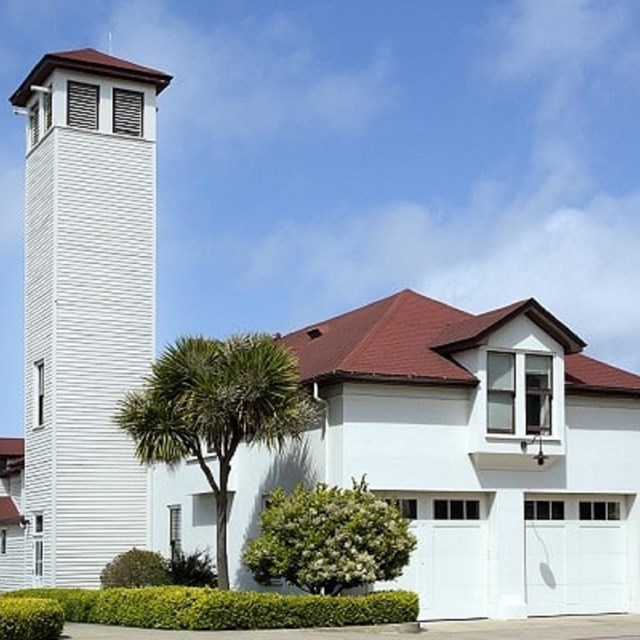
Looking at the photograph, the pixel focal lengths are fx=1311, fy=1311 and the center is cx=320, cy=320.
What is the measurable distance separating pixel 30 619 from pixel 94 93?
19412 mm

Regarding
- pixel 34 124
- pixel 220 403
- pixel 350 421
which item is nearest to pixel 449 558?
pixel 350 421

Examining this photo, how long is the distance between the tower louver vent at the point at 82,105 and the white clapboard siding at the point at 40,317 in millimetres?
952

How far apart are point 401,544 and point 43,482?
14324 mm

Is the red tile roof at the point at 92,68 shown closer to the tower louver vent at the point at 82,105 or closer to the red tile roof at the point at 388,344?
the tower louver vent at the point at 82,105

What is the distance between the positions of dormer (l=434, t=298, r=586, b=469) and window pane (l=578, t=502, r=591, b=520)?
188 centimetres

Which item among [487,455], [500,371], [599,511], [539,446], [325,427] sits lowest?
[599,511]

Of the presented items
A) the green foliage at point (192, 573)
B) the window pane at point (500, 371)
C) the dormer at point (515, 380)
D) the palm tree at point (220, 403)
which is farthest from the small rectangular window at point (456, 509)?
the green foliage at point (192, 573)

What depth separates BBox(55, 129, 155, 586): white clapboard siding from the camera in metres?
35.9

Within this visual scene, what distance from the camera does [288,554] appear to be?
1019 inches

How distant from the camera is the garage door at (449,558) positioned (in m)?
28.3

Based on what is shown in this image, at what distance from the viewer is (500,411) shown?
94.2 feet

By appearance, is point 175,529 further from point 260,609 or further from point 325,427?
point 260,609

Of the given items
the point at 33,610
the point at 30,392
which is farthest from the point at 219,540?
the point at 30,392

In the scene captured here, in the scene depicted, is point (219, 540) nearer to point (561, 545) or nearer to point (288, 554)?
point (288, 554)
